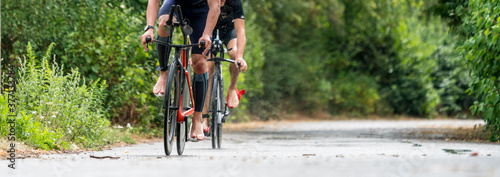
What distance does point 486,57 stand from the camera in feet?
33.0

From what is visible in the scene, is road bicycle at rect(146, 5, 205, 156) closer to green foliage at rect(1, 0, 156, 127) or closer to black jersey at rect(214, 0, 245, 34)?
black jersey at rect(214, 0, 245, 34)

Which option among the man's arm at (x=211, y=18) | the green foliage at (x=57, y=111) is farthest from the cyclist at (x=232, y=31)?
the green foliage at (x=57, y=111)

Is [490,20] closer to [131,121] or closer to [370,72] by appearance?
[131,121]

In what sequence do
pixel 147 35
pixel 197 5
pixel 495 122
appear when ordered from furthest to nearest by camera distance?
pixel 495 122, pixel 197 5, pixel 147 35

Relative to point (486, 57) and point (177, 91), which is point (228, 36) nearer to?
point (177, 91)

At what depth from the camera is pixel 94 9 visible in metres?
10.9

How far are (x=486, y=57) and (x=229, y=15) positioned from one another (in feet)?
11.5

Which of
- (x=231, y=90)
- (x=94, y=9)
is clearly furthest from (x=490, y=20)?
(x=94, y=9)

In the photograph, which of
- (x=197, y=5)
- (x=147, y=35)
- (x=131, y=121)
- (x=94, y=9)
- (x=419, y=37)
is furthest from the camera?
(x=419, y=37)

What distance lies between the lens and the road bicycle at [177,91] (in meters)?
6.98

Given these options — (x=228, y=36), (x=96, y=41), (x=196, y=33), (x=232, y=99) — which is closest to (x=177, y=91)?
(x=196, y=33)

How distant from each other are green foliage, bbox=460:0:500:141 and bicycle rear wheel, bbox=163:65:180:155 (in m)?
4.36

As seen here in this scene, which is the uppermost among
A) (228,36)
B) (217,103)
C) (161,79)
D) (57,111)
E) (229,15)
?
(229,15)

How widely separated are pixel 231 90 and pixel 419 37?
64.7 feet
